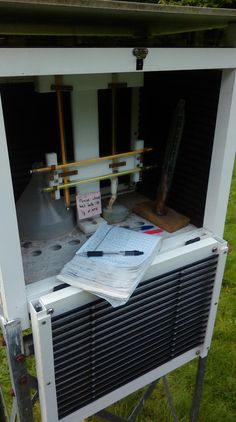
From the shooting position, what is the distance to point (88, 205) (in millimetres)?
1244

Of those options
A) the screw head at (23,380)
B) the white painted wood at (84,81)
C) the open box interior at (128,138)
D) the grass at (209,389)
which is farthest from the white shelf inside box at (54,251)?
the grass at (209,389)

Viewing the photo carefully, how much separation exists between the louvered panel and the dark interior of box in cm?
26

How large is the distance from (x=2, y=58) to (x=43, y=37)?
0.59 m

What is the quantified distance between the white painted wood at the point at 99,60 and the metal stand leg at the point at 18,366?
0.60m

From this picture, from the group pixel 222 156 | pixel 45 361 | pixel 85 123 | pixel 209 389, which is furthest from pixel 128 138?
pixel 209 389

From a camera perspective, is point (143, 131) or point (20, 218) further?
point (143, 131)

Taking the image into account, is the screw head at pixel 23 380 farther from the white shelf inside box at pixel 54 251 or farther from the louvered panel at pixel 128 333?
the white shelf inside box at pixel 54 251

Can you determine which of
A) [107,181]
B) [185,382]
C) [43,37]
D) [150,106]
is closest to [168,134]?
[150,106]

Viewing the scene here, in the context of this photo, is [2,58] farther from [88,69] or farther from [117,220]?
[117,220]

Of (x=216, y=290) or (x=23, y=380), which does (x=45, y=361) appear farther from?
(x=216, y=290)

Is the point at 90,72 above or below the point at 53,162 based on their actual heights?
above

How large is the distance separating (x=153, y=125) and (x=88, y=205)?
40 cm

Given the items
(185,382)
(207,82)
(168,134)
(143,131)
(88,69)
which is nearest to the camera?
(88,69)

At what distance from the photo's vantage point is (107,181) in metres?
1.47
